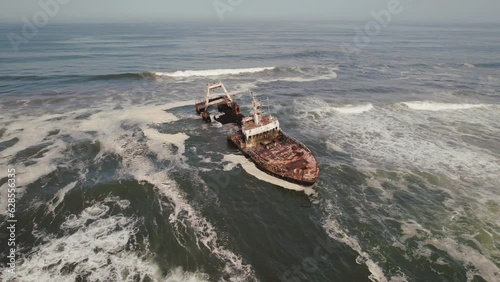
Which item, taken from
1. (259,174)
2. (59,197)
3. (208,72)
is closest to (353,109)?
(259,174)

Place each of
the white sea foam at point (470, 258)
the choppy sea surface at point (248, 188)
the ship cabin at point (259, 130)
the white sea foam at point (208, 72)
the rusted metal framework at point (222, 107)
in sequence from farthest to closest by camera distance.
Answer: the white sea foam at point (208, 72), the rusted metal framework at point (222, 107), the ship cabin at point (259, 130), the choppy sea surface at point (248, 188), the white sea foam at point (470, 258)

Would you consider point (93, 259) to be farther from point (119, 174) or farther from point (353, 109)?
point (353, 109)

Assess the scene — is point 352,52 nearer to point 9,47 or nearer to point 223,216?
point 223,216

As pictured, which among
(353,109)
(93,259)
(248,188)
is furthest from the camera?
(353,109)

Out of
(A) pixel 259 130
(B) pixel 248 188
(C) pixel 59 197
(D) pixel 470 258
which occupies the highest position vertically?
(A) pixel 259 130

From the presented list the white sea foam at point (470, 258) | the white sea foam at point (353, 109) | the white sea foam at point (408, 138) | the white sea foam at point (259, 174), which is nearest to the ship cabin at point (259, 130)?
the white sea foam at point (259, 174)

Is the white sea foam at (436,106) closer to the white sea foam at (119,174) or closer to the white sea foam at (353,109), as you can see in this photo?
the white sea foam at (353,109)
